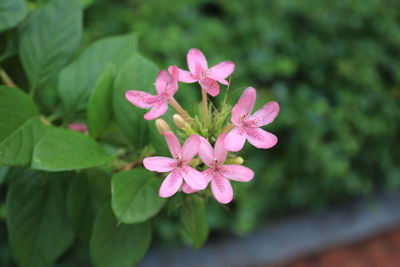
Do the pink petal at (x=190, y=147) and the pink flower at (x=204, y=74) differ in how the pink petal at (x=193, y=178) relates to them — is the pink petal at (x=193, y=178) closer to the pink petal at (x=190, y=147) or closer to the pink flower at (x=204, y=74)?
the pink petal at (x=190, y=147)

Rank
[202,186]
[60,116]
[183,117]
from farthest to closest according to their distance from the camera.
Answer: [60,116] < [183,117] < [202,186]

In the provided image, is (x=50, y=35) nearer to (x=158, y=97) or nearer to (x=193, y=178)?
(x=158, y=97)

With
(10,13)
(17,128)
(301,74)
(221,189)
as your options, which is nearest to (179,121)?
(221,189)

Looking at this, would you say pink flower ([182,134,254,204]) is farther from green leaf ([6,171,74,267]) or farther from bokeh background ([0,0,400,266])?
bokeh background ([0,0,400,266])

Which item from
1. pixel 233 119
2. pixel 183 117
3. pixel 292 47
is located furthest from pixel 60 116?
pixel 292 47

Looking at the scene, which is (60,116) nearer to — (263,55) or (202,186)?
(202,186)

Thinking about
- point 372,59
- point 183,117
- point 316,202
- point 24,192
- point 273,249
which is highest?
point 183,117

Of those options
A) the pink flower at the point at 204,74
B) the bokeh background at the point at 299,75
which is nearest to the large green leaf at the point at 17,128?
the pink flower at the point at 204,74
